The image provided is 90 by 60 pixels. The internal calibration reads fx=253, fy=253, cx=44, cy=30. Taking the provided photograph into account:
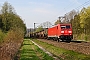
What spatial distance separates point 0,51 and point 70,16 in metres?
99.8

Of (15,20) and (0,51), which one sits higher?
(15,20)

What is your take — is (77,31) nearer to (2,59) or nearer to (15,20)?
(15,20)

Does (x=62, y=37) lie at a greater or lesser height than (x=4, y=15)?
lesser

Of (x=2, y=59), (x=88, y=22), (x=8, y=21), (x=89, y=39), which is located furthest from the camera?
(x=8, y=21)

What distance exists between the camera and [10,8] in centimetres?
9188

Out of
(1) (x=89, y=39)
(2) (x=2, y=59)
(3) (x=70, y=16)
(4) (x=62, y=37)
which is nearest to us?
(2) (x=2, y=59)

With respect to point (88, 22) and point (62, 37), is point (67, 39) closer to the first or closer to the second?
point (62, 37)

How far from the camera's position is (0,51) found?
12.4 m

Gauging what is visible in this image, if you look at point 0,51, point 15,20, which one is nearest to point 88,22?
point 15,20

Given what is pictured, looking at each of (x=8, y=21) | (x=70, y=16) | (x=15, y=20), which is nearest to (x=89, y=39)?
(x=15, y=20)

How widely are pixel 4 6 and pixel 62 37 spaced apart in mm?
48965

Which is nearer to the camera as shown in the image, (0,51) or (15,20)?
(0,51)

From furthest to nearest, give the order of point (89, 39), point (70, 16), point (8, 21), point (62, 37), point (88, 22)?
Result: point (70, 16), point (8, 21), point (88, 22), point (89, 39), point (62, 37)

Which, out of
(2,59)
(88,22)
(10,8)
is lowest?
(2,59)
